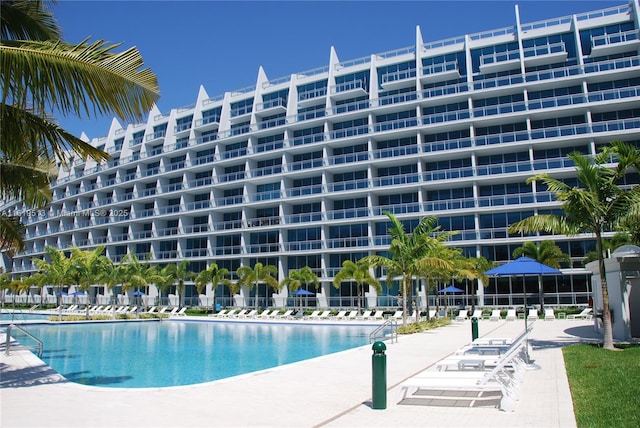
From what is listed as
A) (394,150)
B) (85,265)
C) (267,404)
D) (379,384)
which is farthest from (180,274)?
(379,384)

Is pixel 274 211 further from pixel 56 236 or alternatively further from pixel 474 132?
pixel 56 236

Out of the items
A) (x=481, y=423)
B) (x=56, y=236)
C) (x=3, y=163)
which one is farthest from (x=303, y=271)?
(x=56, y=236)

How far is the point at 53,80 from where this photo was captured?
7.82 metres

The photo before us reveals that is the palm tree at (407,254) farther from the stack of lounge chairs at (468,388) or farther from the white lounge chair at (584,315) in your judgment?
the stack of lounge chairs at (468,388)

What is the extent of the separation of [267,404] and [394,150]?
1506 inches

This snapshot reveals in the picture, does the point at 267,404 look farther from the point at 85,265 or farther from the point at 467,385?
the point at 85,265

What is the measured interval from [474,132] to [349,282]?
54.3 ft

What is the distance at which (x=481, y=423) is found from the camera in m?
6.90

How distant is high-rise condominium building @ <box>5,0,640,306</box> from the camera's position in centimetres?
3959


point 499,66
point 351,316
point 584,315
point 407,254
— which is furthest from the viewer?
point 499,66

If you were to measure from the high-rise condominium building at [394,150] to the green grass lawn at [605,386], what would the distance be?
88.4 ft

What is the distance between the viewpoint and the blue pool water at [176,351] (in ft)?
45.4

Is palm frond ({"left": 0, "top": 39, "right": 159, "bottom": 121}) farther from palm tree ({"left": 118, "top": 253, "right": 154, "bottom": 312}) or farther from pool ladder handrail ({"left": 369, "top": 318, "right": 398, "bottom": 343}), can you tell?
palm tree ({"left": 118, "top": 253, "right": 154, "bottom": 312})

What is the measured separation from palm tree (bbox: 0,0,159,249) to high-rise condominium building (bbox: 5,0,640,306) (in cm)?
3471
